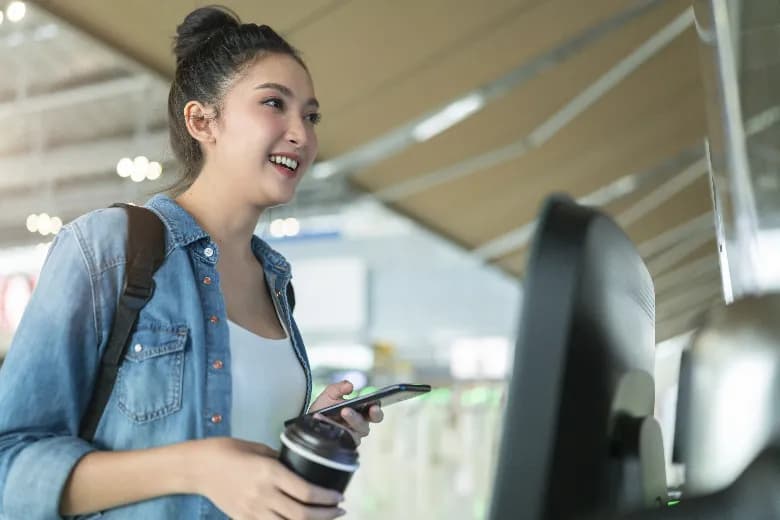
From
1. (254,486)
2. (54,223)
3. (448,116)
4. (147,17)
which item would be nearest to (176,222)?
(254,486)

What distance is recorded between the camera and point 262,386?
1.21 metres

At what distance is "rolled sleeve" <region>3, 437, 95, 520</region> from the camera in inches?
36.9

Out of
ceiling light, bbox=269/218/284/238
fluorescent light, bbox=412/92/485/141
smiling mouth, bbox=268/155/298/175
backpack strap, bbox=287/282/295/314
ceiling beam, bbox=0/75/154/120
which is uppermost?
ceiling beam, bbox=0/75/154/120

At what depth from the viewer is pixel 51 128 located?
322 inches

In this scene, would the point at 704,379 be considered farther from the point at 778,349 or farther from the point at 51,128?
the point at 51,128

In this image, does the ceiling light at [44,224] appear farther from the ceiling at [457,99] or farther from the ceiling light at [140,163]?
the ceiling light at [140,163]

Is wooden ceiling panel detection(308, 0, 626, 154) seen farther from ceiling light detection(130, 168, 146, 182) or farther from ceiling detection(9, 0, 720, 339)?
ceiling light detection(130, 168, 146, 182)

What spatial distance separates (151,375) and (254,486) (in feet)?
1.12

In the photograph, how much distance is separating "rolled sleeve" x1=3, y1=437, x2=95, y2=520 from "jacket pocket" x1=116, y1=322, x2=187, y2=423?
118 millimetres

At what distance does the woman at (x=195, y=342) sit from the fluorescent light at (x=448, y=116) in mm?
4404

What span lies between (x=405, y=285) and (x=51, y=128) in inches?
384

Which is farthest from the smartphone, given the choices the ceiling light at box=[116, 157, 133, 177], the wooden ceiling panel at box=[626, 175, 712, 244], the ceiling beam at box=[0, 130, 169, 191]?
the wooden ceiling panel at box=[626, 175, 712, 244]

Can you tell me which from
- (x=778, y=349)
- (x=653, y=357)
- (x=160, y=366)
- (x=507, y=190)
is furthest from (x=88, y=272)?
(x=507, y=190)

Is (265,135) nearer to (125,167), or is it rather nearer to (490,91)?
(490,91)
